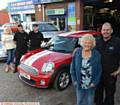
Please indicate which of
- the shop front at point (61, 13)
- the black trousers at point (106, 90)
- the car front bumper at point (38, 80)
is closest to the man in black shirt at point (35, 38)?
the car front bumper at point (38, 80)

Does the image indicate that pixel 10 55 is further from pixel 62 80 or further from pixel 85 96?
pixel 85 96

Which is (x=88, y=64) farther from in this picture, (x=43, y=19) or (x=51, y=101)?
(x=43, y=19)

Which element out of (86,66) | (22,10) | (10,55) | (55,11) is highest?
(22,10)

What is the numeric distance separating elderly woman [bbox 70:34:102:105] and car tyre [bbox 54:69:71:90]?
6.48 feet

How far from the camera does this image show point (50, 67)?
5.52 metres

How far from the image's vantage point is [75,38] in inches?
249

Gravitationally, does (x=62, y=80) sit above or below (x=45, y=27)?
below

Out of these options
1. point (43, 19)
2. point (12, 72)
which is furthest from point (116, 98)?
point (43, 19)

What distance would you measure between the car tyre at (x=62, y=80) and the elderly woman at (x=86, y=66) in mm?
1974

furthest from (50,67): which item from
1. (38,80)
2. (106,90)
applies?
(106,90)

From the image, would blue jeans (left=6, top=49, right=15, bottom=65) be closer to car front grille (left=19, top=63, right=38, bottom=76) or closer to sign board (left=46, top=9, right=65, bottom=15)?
car front grille (left=19, top=63, right=38, bottom=76)

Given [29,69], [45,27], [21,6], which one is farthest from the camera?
[21,6]

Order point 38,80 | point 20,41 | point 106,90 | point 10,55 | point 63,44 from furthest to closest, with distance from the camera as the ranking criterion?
1. point 10,55
2. point 20,41
3. point 63,44
4. point 38,80
5. point 106,90

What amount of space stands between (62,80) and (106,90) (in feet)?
6.17
